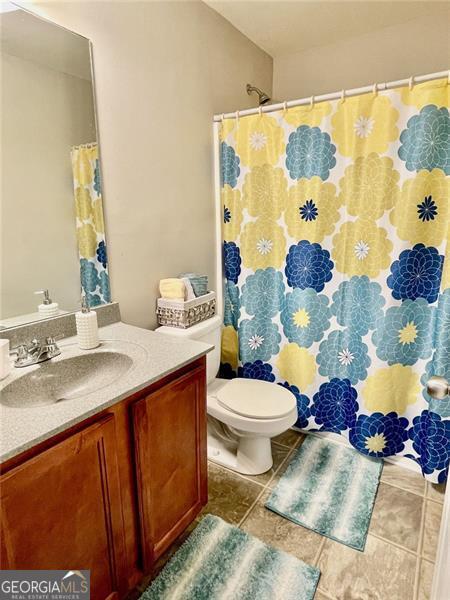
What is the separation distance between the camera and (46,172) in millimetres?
1293

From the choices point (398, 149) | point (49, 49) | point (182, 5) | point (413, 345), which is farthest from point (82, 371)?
point (182, 5)

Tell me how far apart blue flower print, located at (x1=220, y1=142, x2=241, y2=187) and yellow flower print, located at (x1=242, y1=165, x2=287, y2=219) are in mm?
86

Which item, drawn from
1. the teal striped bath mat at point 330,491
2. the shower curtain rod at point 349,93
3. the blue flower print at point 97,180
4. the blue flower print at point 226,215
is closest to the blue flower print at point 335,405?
the teal striped bath mat at point 330,491

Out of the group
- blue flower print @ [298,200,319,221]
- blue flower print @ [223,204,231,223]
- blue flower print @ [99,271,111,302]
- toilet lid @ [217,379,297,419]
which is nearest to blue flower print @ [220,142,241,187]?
blue flower print @ [223,204,231,223]

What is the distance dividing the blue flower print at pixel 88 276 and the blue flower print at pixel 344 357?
126 cm

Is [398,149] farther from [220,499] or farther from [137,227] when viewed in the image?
[220,499]

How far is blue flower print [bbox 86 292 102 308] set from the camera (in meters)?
1.48

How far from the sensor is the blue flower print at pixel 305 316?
1909 millimetres

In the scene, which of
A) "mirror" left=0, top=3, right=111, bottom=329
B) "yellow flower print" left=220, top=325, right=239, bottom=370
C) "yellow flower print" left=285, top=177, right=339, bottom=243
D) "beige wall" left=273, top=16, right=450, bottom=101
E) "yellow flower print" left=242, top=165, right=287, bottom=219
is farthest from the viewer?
"yellow flower print" left=220, top=325, right=239, bottom=370

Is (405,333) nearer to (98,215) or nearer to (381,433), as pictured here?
(381,433)

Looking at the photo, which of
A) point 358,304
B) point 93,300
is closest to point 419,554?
point 358,304

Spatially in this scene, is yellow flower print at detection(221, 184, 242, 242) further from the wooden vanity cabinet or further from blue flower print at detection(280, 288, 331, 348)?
the wooden vanity cabinet

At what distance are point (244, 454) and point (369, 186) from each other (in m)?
1.53

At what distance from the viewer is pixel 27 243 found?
1267mm
